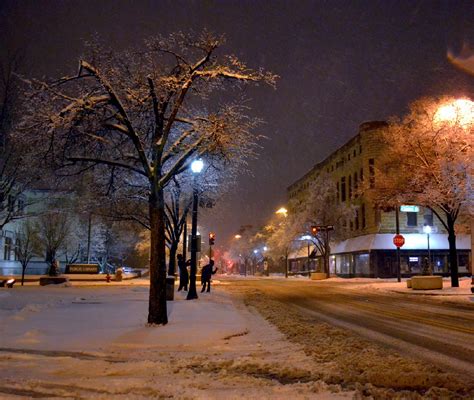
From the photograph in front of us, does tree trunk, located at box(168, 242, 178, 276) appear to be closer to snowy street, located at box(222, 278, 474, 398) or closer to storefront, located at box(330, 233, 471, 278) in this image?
snowy street, located at box(222, 278, 474, 398)

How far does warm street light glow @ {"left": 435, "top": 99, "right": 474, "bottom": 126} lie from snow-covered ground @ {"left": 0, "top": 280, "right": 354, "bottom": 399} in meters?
21.4

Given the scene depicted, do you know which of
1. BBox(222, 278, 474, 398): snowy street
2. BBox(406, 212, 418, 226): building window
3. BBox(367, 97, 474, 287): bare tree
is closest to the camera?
BBox(222, 278, 474, 398): snowy street

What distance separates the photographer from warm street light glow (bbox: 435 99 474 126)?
29.9 metres

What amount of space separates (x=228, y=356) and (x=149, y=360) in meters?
1.32

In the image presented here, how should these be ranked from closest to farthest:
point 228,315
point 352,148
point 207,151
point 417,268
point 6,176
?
point 207,151 → point 228,315 → point 6,176 → point 417,268 → point 352,148

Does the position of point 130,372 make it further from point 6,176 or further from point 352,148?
point 352,148

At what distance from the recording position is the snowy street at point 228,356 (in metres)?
6.55

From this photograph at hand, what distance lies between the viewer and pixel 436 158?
30.2 metres

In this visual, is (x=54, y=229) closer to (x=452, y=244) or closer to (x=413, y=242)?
(x=452, y=244)

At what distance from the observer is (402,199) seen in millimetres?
32500

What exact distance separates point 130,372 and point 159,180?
234 inches

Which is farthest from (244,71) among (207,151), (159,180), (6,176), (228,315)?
(6,176)

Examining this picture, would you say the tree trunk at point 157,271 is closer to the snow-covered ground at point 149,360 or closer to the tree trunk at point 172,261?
the snow-covered ground at point 149,360

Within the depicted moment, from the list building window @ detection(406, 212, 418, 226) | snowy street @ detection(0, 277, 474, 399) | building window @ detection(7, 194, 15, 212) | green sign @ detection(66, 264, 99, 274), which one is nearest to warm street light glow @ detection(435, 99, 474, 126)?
snowy street @ detection(0, 277, 474, 399)
